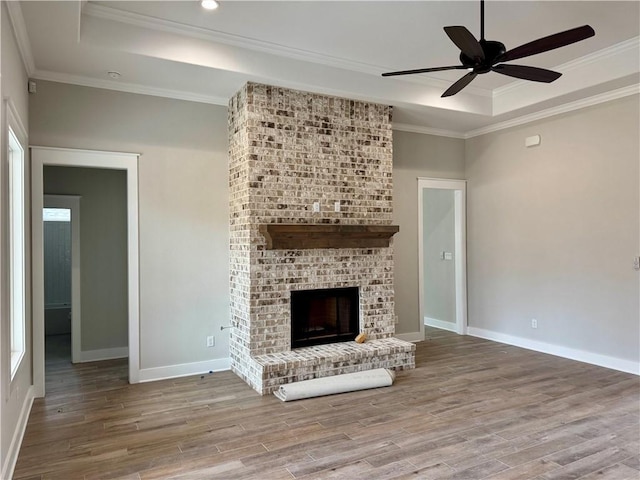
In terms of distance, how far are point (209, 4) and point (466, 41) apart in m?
2.00

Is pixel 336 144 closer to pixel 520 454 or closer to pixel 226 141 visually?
pixel 226 141

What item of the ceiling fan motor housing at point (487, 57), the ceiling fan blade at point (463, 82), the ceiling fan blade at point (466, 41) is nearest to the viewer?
the ceiling fan blade at point (466, 41)

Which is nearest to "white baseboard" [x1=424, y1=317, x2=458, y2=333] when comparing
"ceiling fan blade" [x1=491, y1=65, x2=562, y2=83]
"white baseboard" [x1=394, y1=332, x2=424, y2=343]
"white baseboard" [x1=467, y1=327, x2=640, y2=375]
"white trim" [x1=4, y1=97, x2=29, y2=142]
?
"white baseboard" [x1=467, y1=327, x2=640, y2=375]

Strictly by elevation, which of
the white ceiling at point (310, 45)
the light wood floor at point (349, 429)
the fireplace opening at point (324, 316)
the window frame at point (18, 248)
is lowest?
the light wood floor at point (349, 429)

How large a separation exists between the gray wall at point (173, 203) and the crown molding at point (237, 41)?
938 millimetres

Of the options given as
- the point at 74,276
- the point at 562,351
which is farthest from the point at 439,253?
the point at 74,276

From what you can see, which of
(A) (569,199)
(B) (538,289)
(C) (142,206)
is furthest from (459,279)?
(C) (142,206)

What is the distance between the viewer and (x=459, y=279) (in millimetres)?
6754

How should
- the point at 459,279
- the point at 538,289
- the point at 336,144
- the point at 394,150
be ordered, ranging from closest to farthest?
1. the point at 336,144
2. the point at 538,289
3. the point at 394,150
4. the point at 459,279

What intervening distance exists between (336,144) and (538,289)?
3185mm

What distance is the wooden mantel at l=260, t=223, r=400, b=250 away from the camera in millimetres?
4359

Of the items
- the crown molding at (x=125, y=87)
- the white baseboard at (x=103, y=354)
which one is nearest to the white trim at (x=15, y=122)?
the crown molding at (x=125, y=87)

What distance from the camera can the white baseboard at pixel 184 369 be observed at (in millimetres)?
4555

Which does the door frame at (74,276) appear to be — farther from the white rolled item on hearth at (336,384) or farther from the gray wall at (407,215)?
the gray wall at (407,215)
